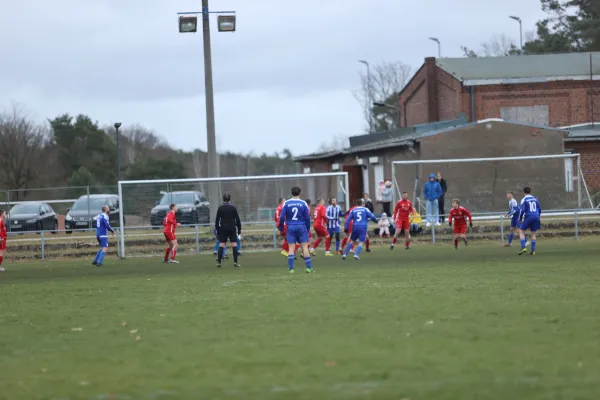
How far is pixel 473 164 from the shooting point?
4138 cm

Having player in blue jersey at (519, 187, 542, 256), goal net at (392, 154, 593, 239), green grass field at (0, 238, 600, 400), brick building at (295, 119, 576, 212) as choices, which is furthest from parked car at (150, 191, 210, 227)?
green grass field at (0, 238, 600, 400)

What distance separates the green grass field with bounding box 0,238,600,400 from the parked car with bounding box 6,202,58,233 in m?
20.9

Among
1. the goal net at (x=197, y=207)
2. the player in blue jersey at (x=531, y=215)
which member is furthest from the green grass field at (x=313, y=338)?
the goal net at (x=197, y=207)

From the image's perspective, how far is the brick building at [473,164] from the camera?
4076 cm

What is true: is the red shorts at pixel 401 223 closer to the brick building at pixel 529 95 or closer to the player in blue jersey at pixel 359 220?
the player in blue jersey at pixel 359 220

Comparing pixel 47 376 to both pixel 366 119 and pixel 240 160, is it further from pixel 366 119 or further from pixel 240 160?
pixel 240 160

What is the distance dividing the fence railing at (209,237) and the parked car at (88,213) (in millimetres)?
3332

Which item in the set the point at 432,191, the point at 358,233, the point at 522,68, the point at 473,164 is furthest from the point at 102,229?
the point at 522,68

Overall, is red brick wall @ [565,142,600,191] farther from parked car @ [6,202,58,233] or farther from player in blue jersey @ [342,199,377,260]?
parked car @ [6,202,58,233]

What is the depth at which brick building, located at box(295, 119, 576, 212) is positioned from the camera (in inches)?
1605

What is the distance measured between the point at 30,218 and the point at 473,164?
60.3 feet

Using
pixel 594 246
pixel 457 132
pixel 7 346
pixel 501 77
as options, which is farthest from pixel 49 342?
pixel 501 77

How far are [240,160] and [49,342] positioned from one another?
87464 millimetres

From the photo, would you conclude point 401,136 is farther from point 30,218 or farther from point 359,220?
point 359,220
